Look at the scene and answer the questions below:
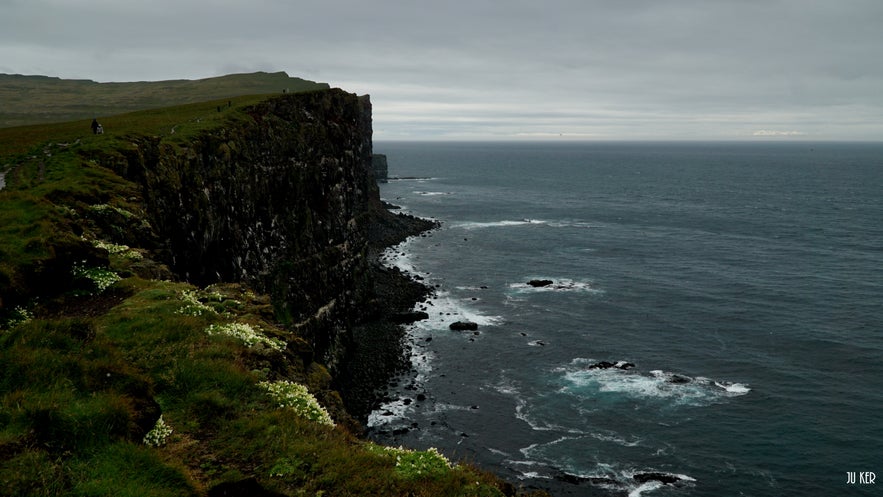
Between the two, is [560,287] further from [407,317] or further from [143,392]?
[143,392]

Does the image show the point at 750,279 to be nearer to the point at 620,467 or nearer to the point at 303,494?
the point at 620,467

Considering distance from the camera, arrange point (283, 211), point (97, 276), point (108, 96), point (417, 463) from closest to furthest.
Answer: point (417, 463)
point (97, 276)
point (283, 211)
point (108, 96)

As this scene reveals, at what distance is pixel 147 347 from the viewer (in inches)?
629

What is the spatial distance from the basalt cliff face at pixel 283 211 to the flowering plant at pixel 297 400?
74.3 feet

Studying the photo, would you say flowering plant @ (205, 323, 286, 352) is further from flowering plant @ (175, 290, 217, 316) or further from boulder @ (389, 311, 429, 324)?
boulder @ (389, 311, 429, 324)

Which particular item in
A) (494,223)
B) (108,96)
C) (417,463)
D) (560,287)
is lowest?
(560,287)

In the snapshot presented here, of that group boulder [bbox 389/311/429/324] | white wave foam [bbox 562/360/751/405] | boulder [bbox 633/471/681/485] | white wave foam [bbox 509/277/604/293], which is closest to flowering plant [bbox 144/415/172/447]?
boulder [bbox 633/471/681/485]

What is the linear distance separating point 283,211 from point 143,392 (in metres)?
45.6

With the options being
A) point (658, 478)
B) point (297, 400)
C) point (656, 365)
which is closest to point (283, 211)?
point (658, 478)

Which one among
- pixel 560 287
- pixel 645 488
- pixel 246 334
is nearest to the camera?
pixel 246 334

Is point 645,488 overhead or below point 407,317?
below

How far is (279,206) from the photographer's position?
5556cm

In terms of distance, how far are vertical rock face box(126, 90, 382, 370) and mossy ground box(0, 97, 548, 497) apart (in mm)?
14777

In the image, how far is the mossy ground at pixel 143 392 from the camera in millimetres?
10273
